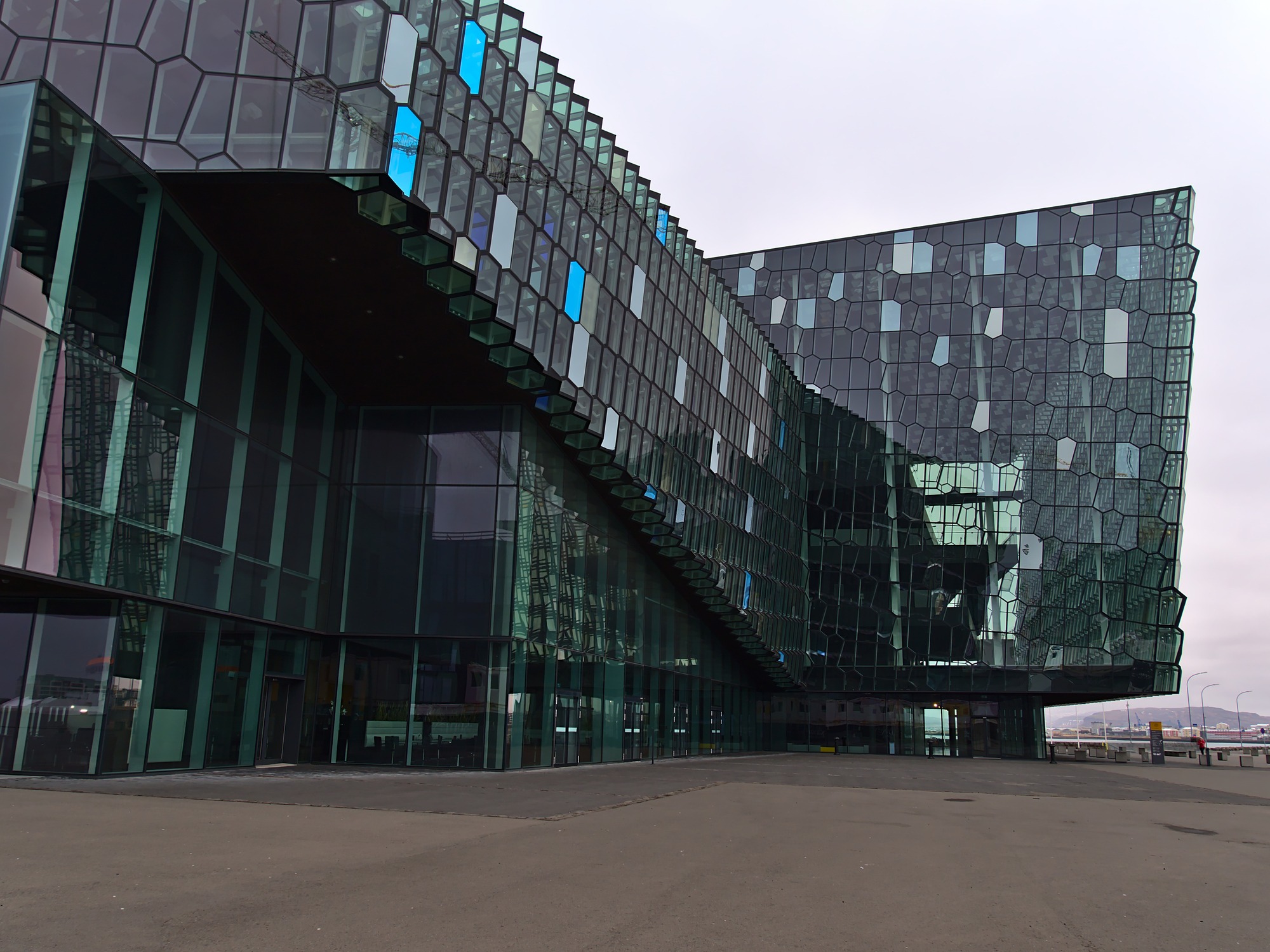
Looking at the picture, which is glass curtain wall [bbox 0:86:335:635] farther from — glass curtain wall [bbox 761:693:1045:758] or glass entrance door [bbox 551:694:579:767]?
glass curtain wall [bbox 761:693:1045:758]

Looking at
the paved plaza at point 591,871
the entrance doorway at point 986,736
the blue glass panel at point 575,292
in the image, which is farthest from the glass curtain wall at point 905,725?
the paved plaza at point 591,871

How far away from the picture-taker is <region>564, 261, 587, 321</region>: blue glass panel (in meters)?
24.7

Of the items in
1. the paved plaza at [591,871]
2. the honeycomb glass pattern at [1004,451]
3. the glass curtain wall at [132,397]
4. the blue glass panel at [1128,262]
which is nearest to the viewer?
the paved plaza at [591,871]

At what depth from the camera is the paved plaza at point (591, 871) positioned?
703 centimetres

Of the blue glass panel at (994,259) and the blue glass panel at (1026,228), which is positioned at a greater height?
the blue glass panel at (1026,228)

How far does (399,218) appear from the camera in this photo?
61.3 ft

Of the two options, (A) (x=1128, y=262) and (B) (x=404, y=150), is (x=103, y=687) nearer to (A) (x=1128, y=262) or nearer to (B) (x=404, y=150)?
(B) (x=404, y=150)

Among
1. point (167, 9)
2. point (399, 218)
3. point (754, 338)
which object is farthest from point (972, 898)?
point (754, 338)

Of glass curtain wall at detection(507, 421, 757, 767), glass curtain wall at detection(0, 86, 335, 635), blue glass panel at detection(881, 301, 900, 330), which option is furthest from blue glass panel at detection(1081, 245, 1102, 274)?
glass curtain wall at detection(0, 86, 335, 635)

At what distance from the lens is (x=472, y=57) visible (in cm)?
2027

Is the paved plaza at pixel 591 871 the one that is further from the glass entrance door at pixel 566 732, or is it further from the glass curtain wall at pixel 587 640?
the glass entrance door at pixel 566 732

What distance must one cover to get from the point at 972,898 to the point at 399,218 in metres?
14.8

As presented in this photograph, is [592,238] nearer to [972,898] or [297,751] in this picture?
[297,751]

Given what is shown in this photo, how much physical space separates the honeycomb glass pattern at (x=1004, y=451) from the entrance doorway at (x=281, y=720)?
32083 millimetres
